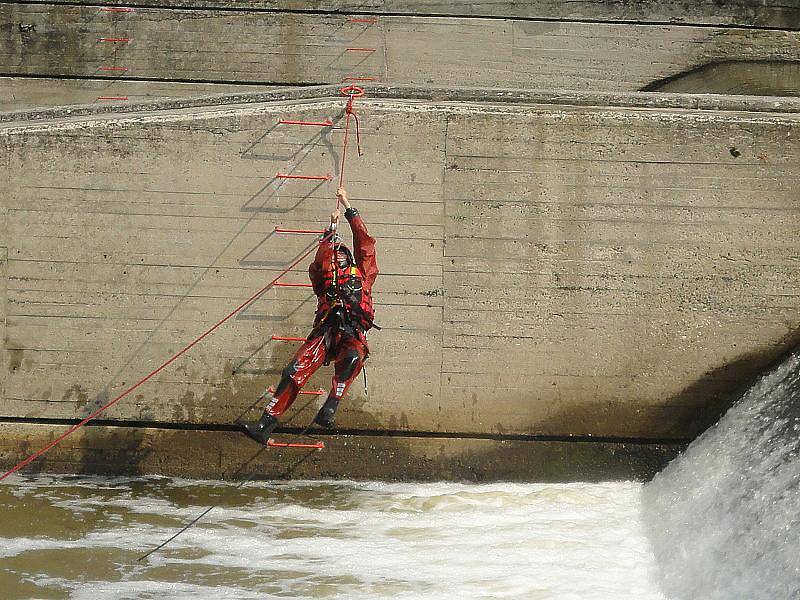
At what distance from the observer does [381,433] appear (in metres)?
8.55

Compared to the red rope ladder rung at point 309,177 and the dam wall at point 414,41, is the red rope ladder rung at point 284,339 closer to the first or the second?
the red rope ladder rung at point 309,177

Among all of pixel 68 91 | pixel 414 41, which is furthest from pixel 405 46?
pixel 68 91

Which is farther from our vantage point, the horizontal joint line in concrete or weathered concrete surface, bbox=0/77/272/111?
weathered concrete surface, bbox=0/77/272/111

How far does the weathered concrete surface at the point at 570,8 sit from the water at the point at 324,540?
18.2 ft

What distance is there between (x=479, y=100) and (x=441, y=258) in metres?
1.42

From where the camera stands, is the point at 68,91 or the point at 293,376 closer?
the point at 293,376

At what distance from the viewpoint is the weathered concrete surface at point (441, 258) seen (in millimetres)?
8328

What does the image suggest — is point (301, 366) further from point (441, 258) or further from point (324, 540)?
point (441, 258)

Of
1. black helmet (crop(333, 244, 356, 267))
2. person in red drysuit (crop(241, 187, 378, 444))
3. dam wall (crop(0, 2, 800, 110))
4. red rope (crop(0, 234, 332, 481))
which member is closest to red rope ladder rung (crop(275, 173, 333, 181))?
red rope (crop(0, 234, 332, 481))

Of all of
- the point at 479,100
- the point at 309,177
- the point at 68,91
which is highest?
the point at 68,91

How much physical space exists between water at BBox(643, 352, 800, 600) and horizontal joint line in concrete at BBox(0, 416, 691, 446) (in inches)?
16.8

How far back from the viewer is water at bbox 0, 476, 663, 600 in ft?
22.6

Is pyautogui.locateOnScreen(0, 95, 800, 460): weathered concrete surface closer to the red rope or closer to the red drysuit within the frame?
the red rope

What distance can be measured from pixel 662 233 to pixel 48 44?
7.35 meters
